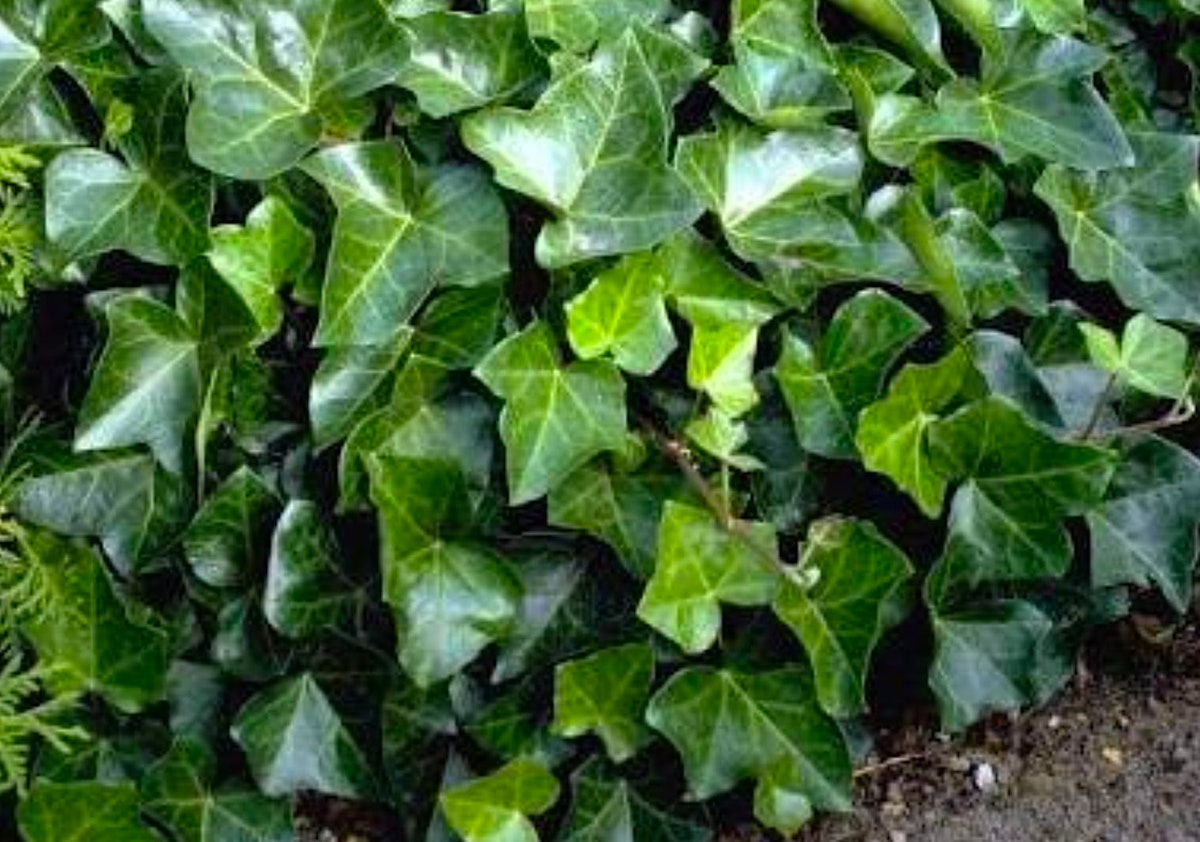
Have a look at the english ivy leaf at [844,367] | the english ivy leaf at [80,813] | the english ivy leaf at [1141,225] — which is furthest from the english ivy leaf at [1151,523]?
the english ivy leaf at [80,813]

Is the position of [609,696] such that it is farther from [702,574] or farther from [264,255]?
[264,255]

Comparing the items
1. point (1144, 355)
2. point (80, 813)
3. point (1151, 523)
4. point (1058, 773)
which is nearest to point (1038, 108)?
point (1144, 355)

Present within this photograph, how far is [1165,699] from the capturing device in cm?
196

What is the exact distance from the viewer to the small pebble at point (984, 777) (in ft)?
6.23

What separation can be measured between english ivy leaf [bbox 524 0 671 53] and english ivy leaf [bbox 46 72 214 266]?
0.31m

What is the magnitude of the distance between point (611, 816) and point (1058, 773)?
0.44 meters

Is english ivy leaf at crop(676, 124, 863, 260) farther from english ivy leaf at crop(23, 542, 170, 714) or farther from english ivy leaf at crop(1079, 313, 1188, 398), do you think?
english ivy leaf at crop(23, 542, 170, 714)

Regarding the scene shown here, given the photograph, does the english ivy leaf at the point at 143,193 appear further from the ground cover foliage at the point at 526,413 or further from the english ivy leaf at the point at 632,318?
the english ivy leaf at the point at 632,318

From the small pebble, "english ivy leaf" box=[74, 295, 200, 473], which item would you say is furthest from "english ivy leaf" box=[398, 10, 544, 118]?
the small pebble

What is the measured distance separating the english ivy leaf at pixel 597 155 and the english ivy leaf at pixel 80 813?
55 cm

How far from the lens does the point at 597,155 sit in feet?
5.48

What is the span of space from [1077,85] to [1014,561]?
43 centimetres

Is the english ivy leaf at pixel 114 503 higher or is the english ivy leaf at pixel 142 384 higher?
the english ivy leaf at pixel 142 384

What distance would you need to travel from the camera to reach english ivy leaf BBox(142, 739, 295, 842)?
1707 mm
